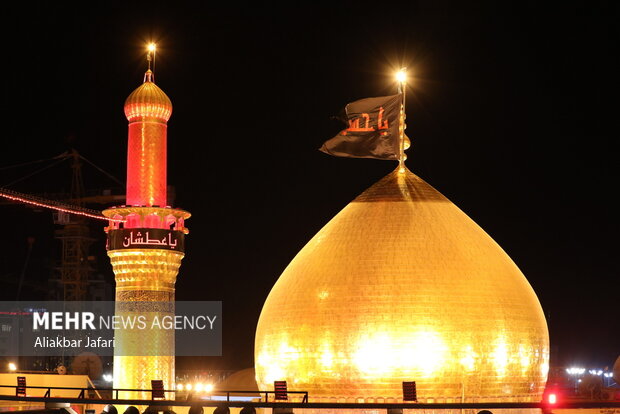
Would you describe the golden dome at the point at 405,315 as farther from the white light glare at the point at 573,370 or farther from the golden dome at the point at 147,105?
the white light glare at the point at 573,370

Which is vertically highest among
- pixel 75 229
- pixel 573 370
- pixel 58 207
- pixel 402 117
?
pixel 58 207

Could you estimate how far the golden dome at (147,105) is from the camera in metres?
25.2

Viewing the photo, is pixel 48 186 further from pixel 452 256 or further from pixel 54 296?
pixel 452 256

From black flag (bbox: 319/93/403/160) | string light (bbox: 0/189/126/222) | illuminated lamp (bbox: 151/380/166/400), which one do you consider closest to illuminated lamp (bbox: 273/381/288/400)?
illuminated lamp (bbox: 151/380/166/400)

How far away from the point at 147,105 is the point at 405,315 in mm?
8235

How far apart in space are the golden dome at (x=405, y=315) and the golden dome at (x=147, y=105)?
17.2 feet

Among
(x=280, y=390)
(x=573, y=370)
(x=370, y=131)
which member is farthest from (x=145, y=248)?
(x=573, y=370)

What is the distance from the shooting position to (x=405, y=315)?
69.6ft

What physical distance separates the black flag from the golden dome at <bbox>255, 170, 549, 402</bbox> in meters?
1.33

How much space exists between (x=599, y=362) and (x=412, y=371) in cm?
3576

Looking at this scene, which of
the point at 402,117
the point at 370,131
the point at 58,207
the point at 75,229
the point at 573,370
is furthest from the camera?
the point at 573,370

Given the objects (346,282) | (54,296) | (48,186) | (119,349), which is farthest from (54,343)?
(346,282)

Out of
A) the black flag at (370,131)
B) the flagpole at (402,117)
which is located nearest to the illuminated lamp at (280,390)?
the black flag at (370,131)

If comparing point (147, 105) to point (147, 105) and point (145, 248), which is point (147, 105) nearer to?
point (147, 105)
